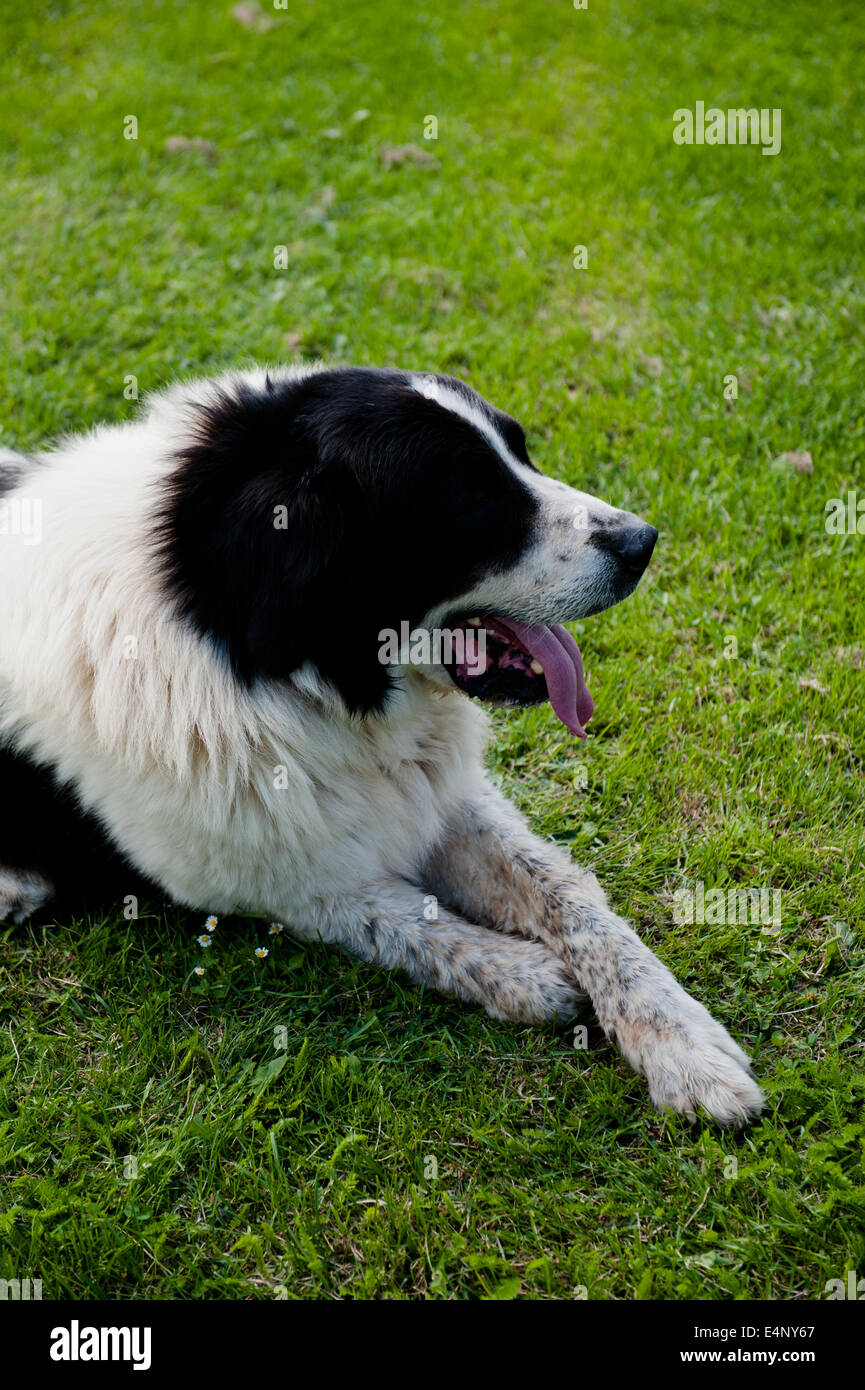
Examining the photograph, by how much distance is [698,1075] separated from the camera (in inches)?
87.9

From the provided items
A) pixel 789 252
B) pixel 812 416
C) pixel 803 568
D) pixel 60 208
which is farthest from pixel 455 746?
pixel 60 208

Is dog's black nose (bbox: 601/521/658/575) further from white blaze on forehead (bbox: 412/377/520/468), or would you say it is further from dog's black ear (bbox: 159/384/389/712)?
dog's black ear (bbox: 159/384/389/712)

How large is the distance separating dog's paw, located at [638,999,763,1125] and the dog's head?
88cm

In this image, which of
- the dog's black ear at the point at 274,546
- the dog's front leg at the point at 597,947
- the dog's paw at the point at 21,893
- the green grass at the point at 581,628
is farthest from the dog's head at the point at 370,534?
the dog's paw at the point at 21,893

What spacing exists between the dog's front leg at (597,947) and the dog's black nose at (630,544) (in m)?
0.78

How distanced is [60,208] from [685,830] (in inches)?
→ 188

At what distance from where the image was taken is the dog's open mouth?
2.49 m

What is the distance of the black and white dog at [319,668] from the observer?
7.26 feet

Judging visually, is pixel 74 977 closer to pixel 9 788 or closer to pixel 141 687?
pixel 9 788

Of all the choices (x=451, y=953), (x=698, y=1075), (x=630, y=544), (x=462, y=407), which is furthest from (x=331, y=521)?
(x=698, y=1075)

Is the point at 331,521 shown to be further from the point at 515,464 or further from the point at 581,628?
the point at 581,628

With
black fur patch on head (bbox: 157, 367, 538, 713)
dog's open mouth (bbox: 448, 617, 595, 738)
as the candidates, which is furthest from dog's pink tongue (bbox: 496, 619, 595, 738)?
black fur patch on head (bbox: 157, 367, 538, 713)

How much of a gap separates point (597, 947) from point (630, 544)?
93 centimetres

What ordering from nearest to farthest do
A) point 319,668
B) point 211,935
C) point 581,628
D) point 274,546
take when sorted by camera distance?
point 274,546 < point 319,668 < point 211,935 < point 581,628
